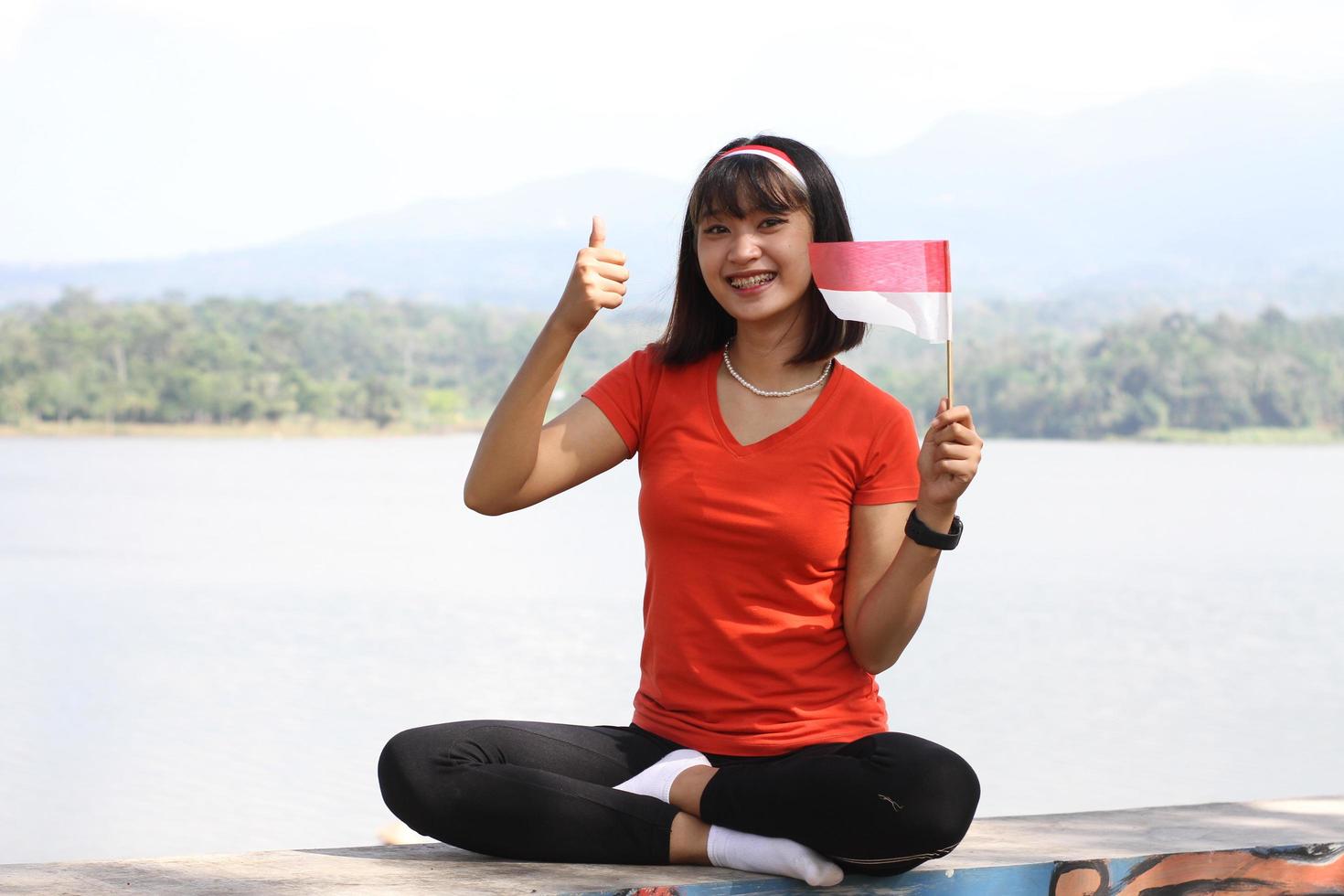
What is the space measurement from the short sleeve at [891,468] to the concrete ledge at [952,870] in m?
0.47

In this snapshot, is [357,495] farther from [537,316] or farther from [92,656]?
[537,316]

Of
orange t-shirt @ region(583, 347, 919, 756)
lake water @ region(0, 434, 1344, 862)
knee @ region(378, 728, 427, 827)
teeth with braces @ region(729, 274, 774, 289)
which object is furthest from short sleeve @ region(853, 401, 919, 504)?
lake water @ region(0, 434, 1344, 862)

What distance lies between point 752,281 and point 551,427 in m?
0.33

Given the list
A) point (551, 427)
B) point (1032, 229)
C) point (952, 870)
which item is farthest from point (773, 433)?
point (1032, 229)

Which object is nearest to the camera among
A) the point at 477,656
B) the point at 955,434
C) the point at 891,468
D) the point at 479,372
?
the point at 955,434

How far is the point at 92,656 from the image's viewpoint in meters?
10.4

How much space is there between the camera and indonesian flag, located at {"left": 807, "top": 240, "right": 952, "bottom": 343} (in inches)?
85.3

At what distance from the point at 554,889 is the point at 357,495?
2301 centimetres

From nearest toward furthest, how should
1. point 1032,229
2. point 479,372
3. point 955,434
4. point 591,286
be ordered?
point 955,434 < point 591,286 < point 479,372 < point 1032,229

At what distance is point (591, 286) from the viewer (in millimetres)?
2092

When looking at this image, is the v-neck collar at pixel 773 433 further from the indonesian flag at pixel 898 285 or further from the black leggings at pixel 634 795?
the black leggings at pixel 634 795

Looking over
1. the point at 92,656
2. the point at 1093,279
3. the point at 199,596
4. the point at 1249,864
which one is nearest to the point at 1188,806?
the point at 1249,864

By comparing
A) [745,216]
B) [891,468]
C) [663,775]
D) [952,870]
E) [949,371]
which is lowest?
[952,870]

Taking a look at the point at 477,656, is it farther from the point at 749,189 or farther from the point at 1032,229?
the point at 1032,229
